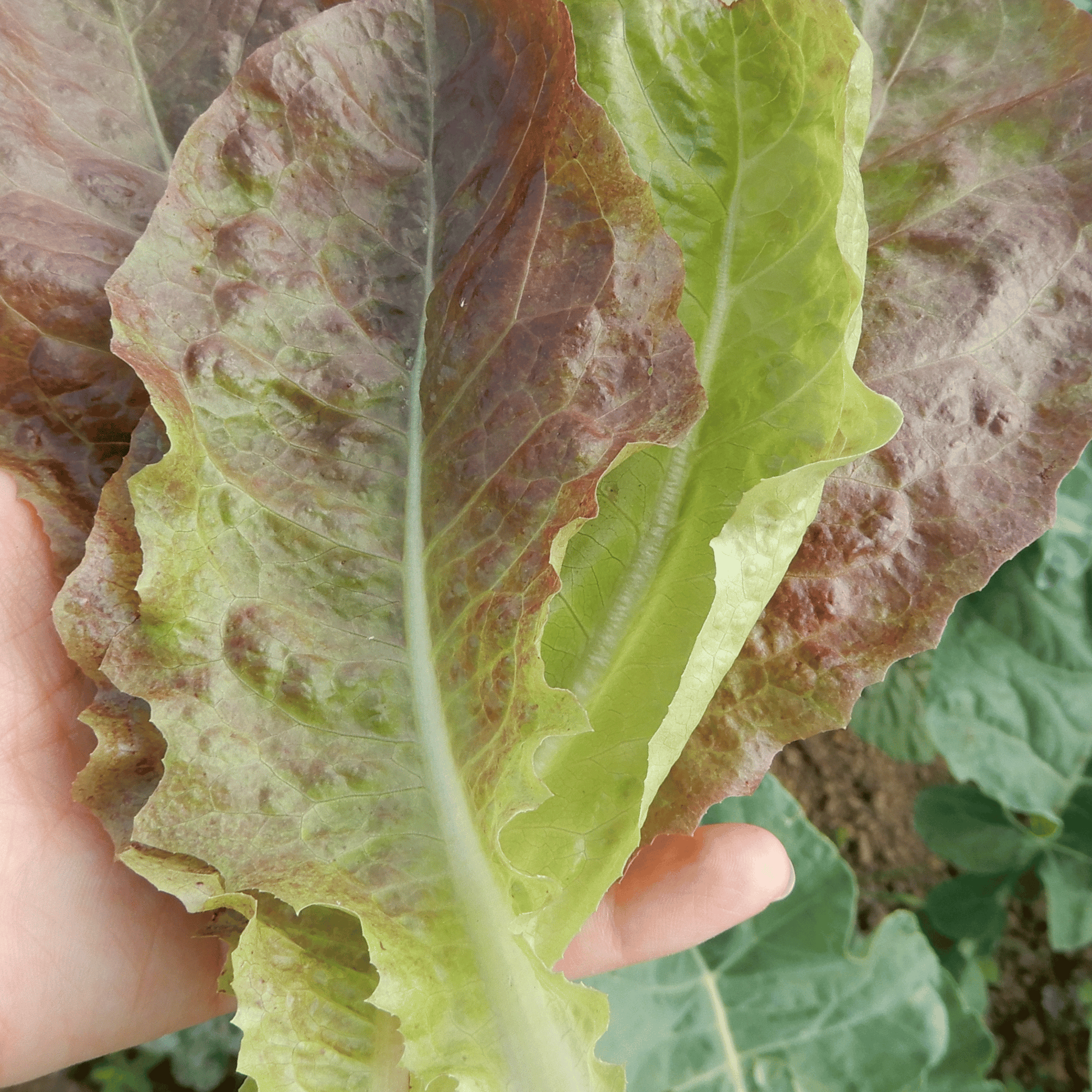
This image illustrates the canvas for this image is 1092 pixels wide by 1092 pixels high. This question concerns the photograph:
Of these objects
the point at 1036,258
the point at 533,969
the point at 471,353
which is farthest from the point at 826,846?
the point at 471,353

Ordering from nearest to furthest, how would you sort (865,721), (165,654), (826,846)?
(165,654), (826,846), (865,721)

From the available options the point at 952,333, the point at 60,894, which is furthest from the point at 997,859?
the point at 60,894

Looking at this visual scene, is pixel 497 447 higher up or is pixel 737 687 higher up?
pixel 497 447

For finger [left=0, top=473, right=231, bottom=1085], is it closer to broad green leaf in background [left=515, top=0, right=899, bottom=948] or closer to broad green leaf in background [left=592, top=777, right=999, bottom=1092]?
broad green leaf in background [left=515, top=0, right=899, bottom=948]

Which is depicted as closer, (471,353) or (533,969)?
(471,353)

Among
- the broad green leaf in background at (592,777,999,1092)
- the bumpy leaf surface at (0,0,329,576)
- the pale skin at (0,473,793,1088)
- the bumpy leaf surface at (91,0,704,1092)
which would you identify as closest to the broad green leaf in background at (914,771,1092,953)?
the broad green leaf in background at (592,777,999,1092)

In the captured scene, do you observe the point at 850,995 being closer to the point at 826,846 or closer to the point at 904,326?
the point at 826,846

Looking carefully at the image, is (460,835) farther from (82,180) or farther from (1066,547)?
(1066,547)
